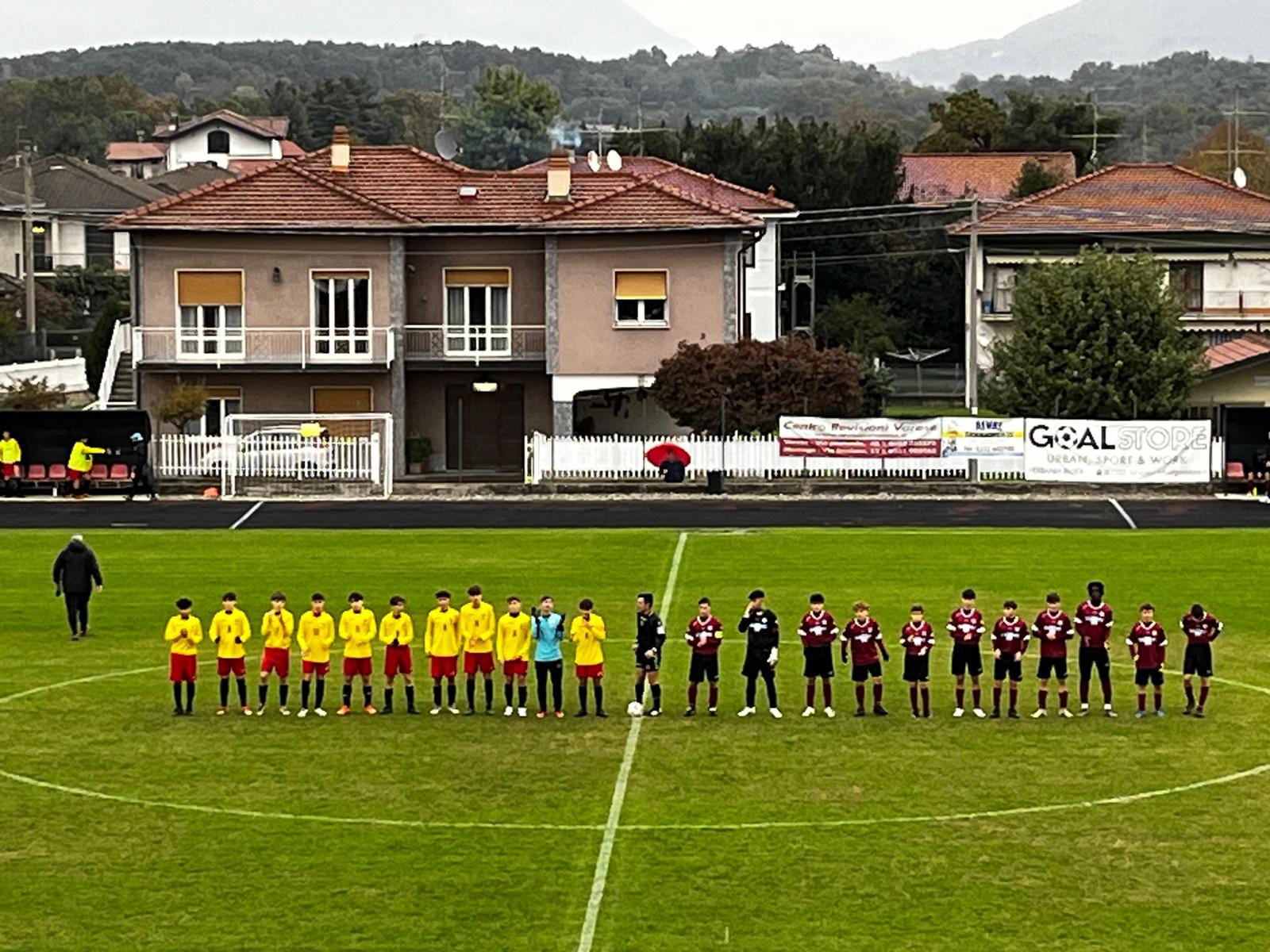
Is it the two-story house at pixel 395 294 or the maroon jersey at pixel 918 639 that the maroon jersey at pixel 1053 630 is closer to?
the maroon jersey at pixel 918 639

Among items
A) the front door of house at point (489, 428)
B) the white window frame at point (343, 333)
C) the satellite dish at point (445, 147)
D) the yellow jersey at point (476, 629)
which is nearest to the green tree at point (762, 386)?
the front door of house at point (489, 428)

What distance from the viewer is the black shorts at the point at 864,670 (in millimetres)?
28203

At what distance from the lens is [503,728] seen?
91.2ft

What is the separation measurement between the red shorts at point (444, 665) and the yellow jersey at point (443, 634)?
0.12 feet

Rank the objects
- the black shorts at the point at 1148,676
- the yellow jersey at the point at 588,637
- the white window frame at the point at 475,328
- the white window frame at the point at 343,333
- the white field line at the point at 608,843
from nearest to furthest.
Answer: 1. the white field line at the point at 608,843
2. the yellow jersey at the point at 588,637
3. the black shorts at the point at 1148,676
4. the white window frame at the point at 343,333
5. the white window frame at the point at 475,328

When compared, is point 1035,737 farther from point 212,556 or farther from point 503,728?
point 212,556

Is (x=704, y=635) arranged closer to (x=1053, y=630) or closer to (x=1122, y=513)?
(x=1053, y=630)

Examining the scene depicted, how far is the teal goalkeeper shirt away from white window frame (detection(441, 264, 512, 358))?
1514 inches

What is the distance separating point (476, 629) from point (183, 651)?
374 centimetres

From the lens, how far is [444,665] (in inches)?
1128

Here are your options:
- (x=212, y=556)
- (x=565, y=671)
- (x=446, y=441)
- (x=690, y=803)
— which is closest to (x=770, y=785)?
(x=690, y=803)

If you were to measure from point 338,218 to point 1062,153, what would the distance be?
61.3 meters

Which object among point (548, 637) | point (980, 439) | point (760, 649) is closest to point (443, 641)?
point (548, 637)

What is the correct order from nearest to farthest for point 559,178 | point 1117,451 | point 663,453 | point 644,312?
point 1117,451 → point 663,453 → point 644,312 → point 559,178
